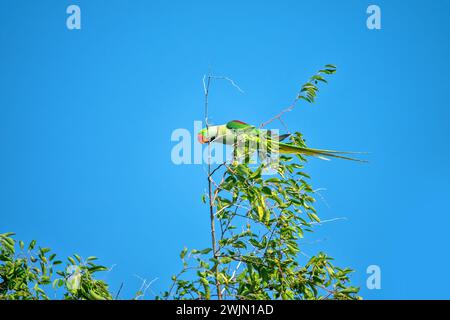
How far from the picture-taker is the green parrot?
3.65m

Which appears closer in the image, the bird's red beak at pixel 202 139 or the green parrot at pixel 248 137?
the green parrot at pixel 248 137

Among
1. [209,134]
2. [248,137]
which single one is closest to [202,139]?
[209,134]

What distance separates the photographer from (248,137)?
362 centimetres

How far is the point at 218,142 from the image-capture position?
394 cm

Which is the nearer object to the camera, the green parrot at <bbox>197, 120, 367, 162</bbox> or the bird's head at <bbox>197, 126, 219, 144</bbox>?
the green parrot at <bbox>197, 120, 367, 162</bbox>

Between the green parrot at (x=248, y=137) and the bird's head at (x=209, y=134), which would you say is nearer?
the green parrot at (x=248, y=137)

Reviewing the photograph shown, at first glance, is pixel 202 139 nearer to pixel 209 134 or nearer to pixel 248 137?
pixel 209 134

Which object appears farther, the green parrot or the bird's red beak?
the bird's red beak

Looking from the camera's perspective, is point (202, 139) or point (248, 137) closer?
point (248, 137)

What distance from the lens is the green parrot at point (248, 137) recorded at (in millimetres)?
3654
